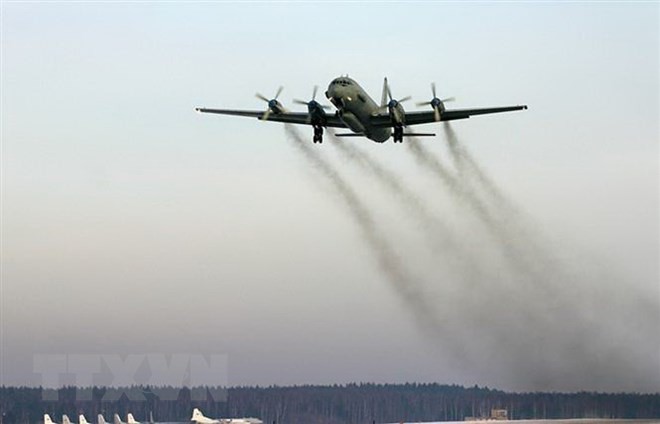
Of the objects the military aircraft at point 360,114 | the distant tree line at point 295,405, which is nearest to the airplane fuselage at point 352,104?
the military aircraft at point 360,114

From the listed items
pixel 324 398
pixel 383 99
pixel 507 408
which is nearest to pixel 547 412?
pixel 507 408

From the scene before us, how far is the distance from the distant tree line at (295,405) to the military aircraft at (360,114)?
58.3 m

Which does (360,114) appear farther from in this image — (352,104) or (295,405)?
(295,405)

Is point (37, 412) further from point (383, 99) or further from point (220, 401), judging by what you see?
point (383, 99)

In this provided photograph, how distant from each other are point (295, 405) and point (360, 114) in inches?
4389

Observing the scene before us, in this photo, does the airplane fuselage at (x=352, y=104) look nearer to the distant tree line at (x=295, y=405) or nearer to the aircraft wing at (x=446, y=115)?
the aircraft wing at (x=446, y=115)

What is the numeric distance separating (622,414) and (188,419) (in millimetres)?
73197

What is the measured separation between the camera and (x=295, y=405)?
19412 centimetres

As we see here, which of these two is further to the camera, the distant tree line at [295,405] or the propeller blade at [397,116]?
the distant tree line at [295,405]

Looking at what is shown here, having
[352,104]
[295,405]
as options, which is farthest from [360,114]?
[295,405]

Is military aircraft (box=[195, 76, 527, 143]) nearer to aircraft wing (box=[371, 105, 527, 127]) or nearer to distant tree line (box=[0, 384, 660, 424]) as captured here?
aircraft wing (box=[371, 105, 527, 127])

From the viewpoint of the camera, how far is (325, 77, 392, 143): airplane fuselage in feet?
287

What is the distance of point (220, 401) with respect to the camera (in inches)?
7362

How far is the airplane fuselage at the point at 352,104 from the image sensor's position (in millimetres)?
87500
